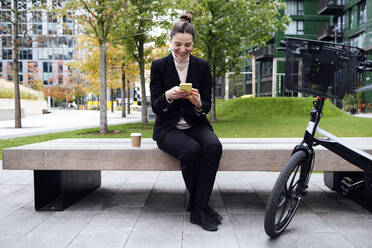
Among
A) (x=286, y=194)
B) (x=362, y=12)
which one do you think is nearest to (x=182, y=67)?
(x=286, y=194)

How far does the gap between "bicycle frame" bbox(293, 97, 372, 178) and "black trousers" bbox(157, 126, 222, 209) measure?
0.76 metres

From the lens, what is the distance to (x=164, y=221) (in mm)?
3119

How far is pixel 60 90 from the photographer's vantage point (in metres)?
53.1

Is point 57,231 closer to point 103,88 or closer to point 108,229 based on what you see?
point 108,229

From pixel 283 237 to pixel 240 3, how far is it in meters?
13.5

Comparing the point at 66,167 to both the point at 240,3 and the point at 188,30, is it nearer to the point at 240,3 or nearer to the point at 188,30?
the point at 188,30

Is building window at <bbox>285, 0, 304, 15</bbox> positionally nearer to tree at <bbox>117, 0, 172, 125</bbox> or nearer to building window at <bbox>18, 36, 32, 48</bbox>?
tree at <bbox>117, 0, 172, 125</bbox>

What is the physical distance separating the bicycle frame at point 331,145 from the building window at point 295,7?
133 ft

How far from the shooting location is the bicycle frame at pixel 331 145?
2566mm

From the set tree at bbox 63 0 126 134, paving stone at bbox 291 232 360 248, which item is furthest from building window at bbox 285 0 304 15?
paving stone at bbox 291 232 360 248

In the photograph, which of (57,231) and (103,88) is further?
(103,88)

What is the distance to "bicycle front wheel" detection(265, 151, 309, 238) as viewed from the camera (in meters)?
2.46

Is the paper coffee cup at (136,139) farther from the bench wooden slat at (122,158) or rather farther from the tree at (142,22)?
the tree at (142,22)

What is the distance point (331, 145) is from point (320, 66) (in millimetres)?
658
